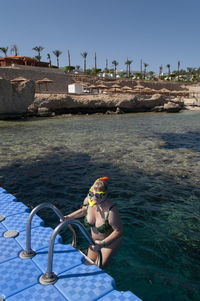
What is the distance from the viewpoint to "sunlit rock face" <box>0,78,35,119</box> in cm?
2316

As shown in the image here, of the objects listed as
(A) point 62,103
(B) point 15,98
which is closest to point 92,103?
Result: (A) point 62,103

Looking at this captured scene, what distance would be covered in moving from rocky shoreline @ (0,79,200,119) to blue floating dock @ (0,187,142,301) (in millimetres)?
22650

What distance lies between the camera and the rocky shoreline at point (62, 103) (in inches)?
949

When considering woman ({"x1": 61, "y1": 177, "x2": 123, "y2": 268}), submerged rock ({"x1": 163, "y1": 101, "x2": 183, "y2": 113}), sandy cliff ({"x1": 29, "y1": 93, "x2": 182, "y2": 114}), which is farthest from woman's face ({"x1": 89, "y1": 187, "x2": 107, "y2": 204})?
submerged rock ({"x1": 163, "y1": 101, "x2": 183, "y2": 113})

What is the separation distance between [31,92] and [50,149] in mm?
15791

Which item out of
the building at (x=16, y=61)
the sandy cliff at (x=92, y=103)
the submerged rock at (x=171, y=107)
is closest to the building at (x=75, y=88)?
the sandy cliff at (x=92, y=103)

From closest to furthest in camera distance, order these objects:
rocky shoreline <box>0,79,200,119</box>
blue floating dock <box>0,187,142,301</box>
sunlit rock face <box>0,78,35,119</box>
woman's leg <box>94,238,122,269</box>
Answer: blue floating dock <box>0,187,142,301</box> → woman's leg <box>94,238,122,269</box> → sunlit rock face <box>0,78,35,119</box> → rocky shoreline <box>0,79,200,119</box>

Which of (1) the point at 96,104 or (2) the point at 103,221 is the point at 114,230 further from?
(1) the point at 96,104

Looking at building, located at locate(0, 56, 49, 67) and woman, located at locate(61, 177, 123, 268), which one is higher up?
building, located at locate(0, 56, 49, 67)

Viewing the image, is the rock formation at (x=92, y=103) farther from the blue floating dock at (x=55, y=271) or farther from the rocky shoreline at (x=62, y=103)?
the blue floating dock at (x=55, y=271)

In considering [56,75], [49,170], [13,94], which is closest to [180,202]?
[49,170]

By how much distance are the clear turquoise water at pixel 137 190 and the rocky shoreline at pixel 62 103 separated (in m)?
12.0

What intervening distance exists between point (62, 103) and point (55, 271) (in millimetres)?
27979

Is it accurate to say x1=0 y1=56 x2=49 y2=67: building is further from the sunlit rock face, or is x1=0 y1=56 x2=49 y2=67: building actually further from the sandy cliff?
the sunlit rock face
